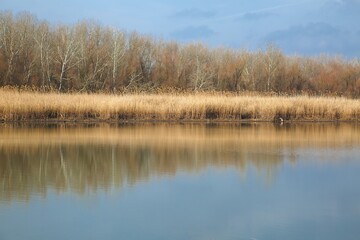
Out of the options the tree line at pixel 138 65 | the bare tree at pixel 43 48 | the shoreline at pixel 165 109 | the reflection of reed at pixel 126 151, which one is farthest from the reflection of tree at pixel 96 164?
the bare tree at pixel 43 48

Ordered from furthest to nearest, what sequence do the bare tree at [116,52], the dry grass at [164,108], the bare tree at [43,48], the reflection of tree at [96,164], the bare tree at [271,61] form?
the bare tree at [271,61]
the bare tree at [116,52]
the bare tree at [43,48]
the dry grass at [164,108]
the reflection of tree at [96,164]

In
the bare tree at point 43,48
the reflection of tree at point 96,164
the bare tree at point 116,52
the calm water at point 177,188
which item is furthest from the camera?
the bare tree at point 116,52

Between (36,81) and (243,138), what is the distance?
18490 mm

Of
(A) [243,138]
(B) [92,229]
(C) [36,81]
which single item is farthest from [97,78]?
(B) [92,229]

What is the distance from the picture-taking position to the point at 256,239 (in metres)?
4.55

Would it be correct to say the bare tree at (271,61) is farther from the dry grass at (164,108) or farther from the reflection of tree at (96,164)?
the reflection of tree at (96,164)

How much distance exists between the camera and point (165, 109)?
58.3 ft

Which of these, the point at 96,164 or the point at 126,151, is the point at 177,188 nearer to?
the point at 96,164

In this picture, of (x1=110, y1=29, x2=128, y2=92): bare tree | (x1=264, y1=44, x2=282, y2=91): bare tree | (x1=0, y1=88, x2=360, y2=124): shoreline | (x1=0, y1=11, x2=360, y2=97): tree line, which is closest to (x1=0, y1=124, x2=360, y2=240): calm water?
(x1=0, y1=88, x2=360, y2=124): shoreline

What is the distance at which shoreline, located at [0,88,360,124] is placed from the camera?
16.7 metres

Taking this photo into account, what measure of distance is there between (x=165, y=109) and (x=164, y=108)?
0.05 m

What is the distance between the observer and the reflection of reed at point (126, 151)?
7.34 metres

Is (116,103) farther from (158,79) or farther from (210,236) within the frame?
(158,79)

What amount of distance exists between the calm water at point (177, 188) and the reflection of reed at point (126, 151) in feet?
0.06
